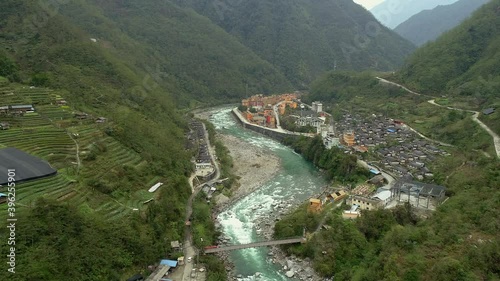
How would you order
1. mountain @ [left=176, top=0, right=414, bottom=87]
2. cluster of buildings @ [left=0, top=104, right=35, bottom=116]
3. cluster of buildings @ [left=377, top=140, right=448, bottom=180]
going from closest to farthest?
cluster of buildings @ [left=0, top=104, right=35, bottom=116] → cluster of buildings @ [left=377, top=140, right=448, bottom=180] → mountain @ [left=176, top=0, right=414, bottom=87]

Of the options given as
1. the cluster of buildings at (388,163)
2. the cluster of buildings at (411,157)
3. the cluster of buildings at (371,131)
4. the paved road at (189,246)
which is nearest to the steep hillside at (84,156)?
the paved road at (189,246)

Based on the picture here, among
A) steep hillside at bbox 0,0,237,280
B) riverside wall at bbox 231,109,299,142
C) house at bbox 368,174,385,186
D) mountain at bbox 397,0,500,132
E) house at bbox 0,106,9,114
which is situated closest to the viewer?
steep hillside at bbox 0,0,237,280

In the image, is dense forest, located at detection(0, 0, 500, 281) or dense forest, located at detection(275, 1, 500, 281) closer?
dense forest, located at detection(275, 1, 500, 281)

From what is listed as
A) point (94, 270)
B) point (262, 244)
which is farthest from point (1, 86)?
point (262, 244)

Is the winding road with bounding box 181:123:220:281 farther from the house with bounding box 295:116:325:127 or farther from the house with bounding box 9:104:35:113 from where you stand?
the house with bounding box 295:116:325:127

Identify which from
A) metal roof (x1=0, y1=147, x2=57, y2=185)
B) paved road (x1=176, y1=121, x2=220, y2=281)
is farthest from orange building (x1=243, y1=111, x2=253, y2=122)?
metal roof (x1=0, y1=147, x2=57, y2=185)

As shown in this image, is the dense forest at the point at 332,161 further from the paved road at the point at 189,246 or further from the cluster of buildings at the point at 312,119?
the paved road at the point at 189,246

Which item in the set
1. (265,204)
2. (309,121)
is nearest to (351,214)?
(265,204)
